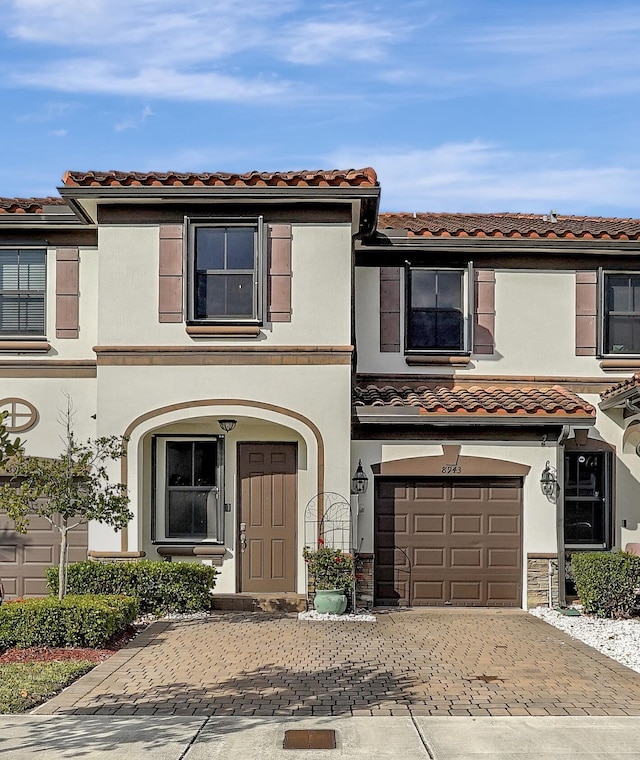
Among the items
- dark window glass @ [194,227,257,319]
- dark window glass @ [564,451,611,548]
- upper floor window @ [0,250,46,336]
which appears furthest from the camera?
dark window glass @ [564,451,611,548]

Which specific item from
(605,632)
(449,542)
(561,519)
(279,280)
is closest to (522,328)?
(561,519)

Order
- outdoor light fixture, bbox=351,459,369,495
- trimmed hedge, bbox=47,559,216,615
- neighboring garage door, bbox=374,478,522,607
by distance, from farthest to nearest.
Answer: neighboring garage door, bbox=374,478,522,607 → outdoor light fixture, bbox=351,459,369,495 → trimmed hedge, bbox=47,559,216,615

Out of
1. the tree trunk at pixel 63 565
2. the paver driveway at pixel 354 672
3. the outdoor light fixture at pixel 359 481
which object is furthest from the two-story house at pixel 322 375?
the paver driveway at pixel 354 672

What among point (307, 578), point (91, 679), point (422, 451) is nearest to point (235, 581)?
point (307, 578)

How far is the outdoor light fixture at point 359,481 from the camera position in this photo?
13.9 m

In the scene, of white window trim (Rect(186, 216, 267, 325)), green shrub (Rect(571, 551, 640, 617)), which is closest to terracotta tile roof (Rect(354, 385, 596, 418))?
white window trim (Rect(186, 216, 267, 325))

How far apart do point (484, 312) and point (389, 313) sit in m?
1.69

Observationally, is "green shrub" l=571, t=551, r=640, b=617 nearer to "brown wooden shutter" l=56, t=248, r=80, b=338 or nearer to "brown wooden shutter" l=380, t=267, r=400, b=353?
"brown wooden shutter" l=380, t=267, r=400, b=353

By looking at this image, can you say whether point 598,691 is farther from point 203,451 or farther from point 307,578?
point 203,451

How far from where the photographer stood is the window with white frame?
1438 cm

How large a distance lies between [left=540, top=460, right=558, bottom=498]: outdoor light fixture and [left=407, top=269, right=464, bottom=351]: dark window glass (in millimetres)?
2740

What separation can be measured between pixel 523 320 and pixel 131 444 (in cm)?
710

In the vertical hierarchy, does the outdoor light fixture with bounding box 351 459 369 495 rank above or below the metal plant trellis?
above

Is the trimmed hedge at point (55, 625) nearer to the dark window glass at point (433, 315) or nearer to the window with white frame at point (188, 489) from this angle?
the window with white frame at point (188, 489)
